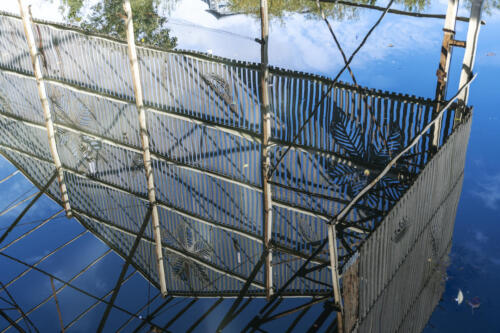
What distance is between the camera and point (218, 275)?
36.5 ft

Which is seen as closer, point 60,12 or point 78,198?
point 78,198

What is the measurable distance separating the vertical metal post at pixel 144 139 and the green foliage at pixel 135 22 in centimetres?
965

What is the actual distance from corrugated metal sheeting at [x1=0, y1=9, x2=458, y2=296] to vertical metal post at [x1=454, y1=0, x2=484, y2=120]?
0.48 meters

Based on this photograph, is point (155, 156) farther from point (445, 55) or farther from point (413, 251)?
point (445, 55)

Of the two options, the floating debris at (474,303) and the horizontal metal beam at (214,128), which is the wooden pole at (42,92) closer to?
the horizontal metal beam at (214,128)

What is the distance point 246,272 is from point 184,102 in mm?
3805

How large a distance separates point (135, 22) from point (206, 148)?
38.4 feet

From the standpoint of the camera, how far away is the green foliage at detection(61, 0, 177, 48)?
64.5 feet

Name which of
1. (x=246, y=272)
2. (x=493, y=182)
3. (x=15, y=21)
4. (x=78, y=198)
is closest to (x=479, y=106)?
(x=493, y=182)

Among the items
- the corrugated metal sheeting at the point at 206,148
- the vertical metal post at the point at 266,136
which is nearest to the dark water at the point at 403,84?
the corrugated metal sheeting at the point at 206,148

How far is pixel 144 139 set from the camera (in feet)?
33.9

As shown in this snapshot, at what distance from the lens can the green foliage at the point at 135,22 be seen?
1967 cm

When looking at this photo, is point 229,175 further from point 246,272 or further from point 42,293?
point 42,293

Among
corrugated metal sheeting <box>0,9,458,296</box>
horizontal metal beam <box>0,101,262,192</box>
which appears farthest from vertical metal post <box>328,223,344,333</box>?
horizontal metal beam <box>0,101,262,192</box>
